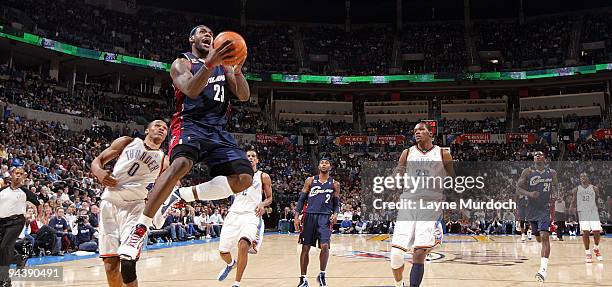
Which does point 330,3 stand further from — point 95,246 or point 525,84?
point 95,246

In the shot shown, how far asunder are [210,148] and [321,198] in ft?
15.4

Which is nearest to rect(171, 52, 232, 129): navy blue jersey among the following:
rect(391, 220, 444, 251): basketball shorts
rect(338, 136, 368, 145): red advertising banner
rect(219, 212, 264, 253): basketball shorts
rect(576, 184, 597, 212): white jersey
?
rect(391, 220, 444, 251): basketball shorts

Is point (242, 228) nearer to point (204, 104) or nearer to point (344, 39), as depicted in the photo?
point (204, 104)

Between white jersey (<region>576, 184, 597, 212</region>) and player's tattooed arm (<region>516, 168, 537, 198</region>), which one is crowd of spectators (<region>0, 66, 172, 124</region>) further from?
white jersey (<region>576, 184, 597, 212</region>)

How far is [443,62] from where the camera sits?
41.2m

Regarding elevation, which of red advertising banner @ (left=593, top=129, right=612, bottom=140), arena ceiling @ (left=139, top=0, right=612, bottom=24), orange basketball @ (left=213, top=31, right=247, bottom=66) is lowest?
orange basketball @ (left=213, top=31, right=247, bottom=66)

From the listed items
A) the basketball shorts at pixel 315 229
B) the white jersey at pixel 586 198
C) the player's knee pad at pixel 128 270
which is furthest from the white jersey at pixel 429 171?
the white jersey at pixel 586 198

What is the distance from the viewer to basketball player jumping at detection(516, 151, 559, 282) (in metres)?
9.54

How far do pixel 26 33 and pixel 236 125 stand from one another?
555 inches

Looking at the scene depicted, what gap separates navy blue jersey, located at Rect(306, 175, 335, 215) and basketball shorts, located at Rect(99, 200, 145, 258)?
145 inches

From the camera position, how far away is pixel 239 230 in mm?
7625

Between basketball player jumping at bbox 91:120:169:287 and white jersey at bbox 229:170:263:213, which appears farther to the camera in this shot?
white jersey at bbox 229:170:263:213

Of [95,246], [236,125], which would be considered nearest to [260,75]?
[236,125]

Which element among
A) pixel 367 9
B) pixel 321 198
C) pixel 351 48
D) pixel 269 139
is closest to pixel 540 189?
pixel 321 198
